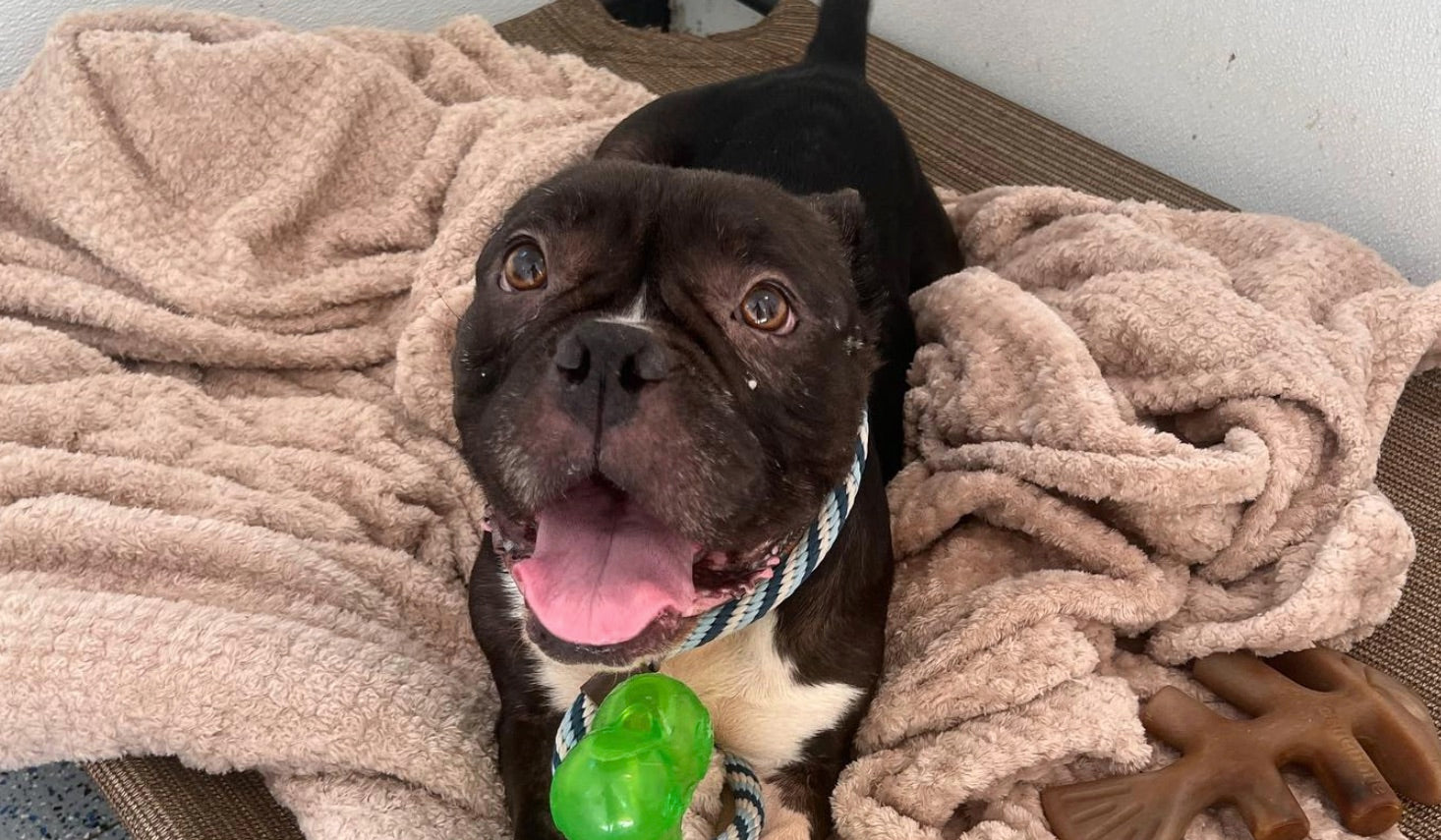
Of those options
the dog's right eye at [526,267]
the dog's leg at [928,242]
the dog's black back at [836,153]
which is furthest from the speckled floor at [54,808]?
the dog's leg at [928,242]

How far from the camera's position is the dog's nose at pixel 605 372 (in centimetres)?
138

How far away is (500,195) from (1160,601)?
165 cm

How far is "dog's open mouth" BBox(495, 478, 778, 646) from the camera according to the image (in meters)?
1.45

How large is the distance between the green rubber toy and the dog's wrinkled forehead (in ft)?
1.74

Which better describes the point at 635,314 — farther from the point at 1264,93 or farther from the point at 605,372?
the point at 1264,93

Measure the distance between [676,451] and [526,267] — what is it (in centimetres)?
44

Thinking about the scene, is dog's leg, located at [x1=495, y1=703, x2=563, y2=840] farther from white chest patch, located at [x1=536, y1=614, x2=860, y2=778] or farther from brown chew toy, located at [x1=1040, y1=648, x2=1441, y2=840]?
brown chew toy, located at [x1=1040, y1=648, x2=1441, y2=840]

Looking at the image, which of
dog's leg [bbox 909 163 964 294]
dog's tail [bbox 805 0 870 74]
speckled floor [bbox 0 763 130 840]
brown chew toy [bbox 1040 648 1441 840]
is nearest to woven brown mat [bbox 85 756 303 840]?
speckled floor [bbox 0 763 130 840]

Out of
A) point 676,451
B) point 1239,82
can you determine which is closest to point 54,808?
point 676,451

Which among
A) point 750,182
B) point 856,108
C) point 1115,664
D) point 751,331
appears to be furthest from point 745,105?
point 1115,664

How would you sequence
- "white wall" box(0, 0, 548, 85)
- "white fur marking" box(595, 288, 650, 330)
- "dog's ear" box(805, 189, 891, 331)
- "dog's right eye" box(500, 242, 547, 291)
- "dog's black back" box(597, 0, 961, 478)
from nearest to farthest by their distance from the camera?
"white fur marking" box(595, 288, 650, 330), "dog's right eye" box(500, 242, 547, 291), "dog's ear" box(805, 189, 891, 331), "dog's black back" box(597, 0, 961, 478), "white wall" box(0, 0, 548, 85)

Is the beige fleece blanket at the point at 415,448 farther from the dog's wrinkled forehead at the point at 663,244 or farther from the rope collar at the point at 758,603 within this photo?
the dog's wrinkled forehead at the point at 663,244

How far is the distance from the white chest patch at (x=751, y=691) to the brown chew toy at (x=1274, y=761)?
0.39m

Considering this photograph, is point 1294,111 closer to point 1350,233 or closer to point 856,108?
point 1350,233
